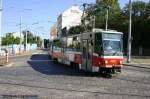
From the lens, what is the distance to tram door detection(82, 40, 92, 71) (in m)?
29.5

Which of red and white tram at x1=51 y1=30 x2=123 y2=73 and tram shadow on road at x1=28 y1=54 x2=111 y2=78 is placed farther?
tram shadow on road at x1=28 y1=54 x2=111 y2=78

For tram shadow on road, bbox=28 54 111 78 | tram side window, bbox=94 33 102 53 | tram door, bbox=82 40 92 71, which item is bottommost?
tram shadow on road, bbox=28 54 111 78

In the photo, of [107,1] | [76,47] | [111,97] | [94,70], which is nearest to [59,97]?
[111,97]

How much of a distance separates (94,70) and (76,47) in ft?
20.0

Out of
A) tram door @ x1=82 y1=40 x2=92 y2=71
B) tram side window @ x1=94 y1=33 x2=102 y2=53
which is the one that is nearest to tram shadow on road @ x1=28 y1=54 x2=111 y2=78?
tram door @ x1=82 y1=40 x2=92 y2=71

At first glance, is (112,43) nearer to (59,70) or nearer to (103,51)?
(103,51)

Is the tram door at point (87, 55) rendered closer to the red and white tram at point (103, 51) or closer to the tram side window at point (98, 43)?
the red and white tram at point (103, 51)

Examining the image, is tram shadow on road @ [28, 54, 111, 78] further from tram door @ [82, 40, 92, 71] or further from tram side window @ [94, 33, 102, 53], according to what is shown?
tram side window @ [94, 33, 102, 53]

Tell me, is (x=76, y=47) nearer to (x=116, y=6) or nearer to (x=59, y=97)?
(x=59, y=97)

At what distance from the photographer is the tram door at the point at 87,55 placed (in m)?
29.5

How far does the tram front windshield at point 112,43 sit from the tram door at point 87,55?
1608mm

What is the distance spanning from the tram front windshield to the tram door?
1.61 metres

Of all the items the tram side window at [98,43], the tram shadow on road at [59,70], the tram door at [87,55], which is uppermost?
the tram side window at [98,43]

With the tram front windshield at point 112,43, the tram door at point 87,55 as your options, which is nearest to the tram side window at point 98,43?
the tram front windshield at point 112,43
